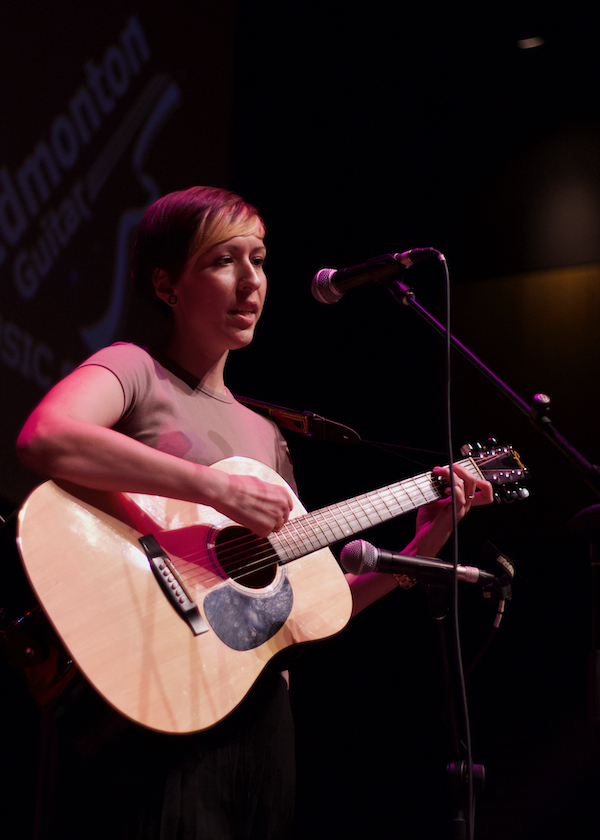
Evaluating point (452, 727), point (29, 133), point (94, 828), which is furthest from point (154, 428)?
point (29, 133)

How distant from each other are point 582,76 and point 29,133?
2.98 metres

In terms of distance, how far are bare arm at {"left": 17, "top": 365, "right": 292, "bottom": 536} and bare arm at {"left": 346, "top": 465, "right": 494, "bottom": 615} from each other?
1.86 ft

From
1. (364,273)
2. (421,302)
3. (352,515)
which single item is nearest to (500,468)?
(352,515)

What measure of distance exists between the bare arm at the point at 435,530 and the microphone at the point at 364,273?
67 cm

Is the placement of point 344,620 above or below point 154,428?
below

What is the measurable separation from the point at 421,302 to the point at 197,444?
6.72 feet

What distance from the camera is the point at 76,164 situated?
2.53 m

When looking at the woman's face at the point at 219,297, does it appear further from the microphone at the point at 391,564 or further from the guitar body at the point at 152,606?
the microphone at the point at 391,564

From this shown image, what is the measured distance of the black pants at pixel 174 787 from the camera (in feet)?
4.53

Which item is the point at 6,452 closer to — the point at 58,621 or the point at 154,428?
the point at 154,428

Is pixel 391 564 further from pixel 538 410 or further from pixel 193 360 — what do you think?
pixel 193 360

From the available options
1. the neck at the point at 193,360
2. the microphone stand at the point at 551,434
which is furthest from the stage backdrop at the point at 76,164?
the microphone stand at the point at 551,434

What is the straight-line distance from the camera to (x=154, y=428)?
1780mm

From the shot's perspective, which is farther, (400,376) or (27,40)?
(400,376)
